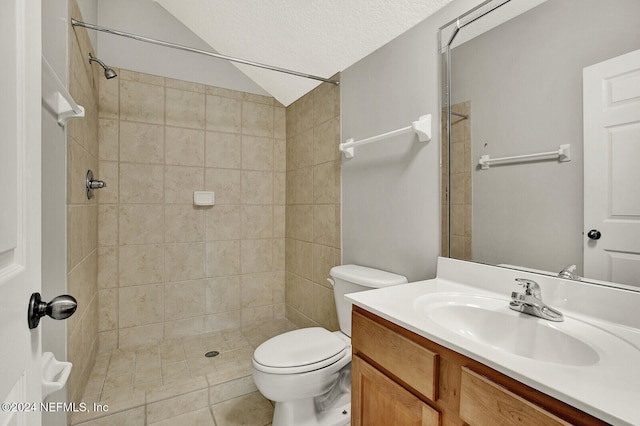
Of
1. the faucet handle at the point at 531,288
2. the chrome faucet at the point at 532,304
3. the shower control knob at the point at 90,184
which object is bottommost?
the chrome faucet at the point at 532,304

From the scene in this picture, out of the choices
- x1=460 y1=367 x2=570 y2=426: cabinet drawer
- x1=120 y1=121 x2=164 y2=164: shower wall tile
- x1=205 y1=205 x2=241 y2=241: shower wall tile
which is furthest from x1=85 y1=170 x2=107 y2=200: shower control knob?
x1=460 y1=367 x2=570 y2=426: cabinet drawer

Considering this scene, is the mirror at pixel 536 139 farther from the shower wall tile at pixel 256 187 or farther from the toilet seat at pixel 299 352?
the shower wall tile at pixel 256 187

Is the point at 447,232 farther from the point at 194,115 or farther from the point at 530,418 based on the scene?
the point at 194,115

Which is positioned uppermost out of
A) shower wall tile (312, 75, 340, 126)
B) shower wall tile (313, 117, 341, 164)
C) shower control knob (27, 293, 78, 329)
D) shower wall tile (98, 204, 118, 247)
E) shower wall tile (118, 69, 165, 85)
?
shower wall tile (118, 69, 165, 85)

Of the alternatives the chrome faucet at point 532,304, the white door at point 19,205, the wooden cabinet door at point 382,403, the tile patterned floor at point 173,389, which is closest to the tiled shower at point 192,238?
the tile patterned floor at point 173,389

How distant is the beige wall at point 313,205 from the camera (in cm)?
206

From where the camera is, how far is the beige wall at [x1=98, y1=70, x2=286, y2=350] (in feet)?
6.98

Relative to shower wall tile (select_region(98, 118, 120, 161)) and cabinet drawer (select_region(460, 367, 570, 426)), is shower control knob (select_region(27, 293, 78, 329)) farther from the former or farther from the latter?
shower wall tile (select_region(98, 118, 120, 161))

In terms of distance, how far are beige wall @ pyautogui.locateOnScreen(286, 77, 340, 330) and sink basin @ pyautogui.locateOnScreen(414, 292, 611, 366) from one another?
1018 millimetres

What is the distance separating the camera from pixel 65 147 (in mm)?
1312

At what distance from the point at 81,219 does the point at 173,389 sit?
1028 mm

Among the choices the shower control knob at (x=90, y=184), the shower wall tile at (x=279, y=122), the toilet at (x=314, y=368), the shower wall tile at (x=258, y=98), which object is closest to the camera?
the toilet at (x=314, y=368)

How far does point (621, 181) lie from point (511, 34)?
2.09 feet

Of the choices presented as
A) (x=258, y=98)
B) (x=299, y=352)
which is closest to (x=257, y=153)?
(x=258, y=98)
